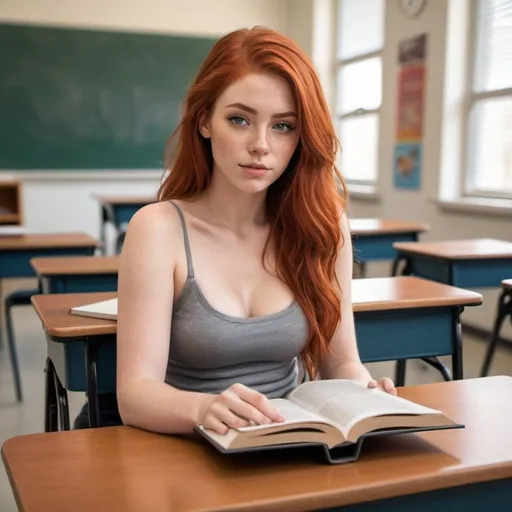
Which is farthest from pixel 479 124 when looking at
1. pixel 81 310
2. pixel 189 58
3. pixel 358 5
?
pixel 81 310

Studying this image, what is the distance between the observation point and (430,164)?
194 inches

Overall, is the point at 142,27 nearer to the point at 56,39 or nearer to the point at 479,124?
the point at 56,39

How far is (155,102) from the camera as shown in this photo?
21.5 feet

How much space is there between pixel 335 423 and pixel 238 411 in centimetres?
12

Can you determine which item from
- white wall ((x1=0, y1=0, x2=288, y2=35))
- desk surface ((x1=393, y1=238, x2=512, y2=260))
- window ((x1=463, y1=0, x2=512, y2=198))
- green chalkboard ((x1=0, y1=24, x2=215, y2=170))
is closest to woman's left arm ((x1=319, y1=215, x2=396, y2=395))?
desk surface ((x1=393, y1=238, x2=512, y2=260))

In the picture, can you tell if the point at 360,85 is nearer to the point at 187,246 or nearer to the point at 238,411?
the point at 187,246

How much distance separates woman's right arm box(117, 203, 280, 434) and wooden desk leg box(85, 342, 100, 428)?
593 mm

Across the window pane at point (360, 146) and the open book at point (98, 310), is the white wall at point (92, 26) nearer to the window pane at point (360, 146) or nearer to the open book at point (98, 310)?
the window pane at point (360, 146)

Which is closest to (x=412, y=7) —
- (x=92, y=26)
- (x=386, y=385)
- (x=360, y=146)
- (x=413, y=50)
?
(x=413, y=50)

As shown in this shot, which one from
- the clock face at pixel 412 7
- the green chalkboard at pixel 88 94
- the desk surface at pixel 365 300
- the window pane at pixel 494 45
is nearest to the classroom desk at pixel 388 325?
the desk surface at pixel 365 300

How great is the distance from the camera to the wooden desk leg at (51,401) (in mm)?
1973

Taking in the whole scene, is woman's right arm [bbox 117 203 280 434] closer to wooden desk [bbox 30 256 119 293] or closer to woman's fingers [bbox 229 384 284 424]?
woman's fingers [bbox 229 384 284 424]

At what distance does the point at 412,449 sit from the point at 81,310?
3.61 ft

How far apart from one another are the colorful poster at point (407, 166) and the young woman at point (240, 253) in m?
3.86
